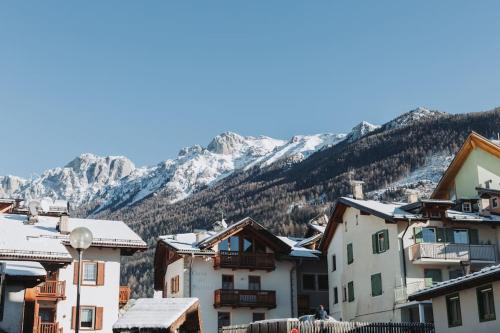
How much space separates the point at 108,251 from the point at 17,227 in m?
14.5

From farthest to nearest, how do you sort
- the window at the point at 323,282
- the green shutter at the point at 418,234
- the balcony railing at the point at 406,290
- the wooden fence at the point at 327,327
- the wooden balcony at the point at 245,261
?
the window at the point at 323,282
the wooden balcony at the point at 245,261
the green shutter at the point at 418,234
the balcony railing at the point at 406,290
the wooden fence at the point at 327,327

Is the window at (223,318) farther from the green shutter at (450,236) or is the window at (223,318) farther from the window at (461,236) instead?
the window at (461,236)

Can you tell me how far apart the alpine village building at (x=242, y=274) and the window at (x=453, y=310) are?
898 inches

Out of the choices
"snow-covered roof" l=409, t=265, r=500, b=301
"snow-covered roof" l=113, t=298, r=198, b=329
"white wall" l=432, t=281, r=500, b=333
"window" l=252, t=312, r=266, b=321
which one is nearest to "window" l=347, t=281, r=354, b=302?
"window" l=252, t=312, r=266, b=321

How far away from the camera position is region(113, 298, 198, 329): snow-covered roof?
23.1 metres

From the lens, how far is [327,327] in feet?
116

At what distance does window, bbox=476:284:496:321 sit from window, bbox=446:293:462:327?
1.73 metres

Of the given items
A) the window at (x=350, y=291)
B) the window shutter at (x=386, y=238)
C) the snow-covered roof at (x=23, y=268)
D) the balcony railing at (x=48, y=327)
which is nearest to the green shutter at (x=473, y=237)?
the window shutter at (x=386, y=238)

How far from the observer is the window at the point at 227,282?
52775 millimetres

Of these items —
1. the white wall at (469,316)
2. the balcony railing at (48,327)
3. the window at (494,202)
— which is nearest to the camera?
the white wall at (469,316)

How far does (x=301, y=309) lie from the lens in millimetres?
55125

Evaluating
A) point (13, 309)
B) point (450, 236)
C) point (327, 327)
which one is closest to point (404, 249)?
point (450, 236)

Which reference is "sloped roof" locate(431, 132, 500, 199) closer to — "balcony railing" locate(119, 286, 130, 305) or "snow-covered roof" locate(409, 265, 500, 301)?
"snow-covered roof" locate(409, 265, 500, 301)

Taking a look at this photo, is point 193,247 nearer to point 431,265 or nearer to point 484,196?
point 431,265
